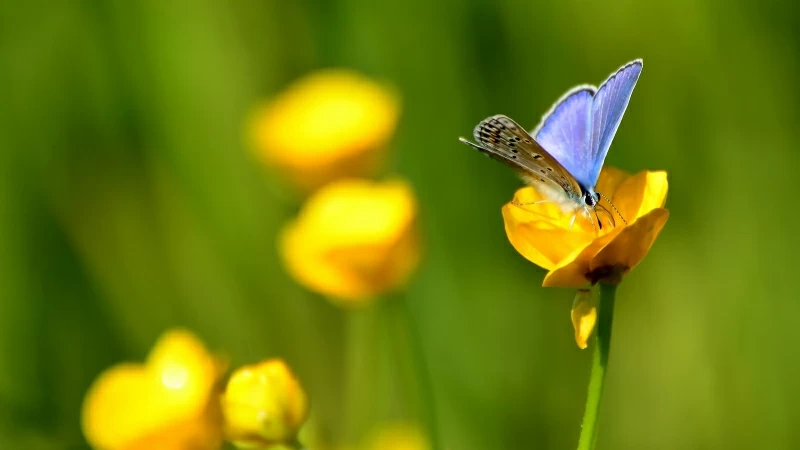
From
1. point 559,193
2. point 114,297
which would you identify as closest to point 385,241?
point 559,193

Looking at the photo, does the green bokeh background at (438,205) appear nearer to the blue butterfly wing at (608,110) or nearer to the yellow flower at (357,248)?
the yellow flower at (357,248)

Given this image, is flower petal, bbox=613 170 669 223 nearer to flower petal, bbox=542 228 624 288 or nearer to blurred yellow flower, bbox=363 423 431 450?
flower petal, bbox=542 228 624 288

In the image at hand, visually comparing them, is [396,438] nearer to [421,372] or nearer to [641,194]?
[421,372]

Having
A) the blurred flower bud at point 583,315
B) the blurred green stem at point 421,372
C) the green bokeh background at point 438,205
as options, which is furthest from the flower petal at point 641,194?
the green bokeh background at point 438,205

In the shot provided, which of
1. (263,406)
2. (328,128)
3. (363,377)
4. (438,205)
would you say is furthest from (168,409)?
(438,205)

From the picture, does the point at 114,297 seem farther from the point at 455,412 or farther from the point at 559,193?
the point at 559,193

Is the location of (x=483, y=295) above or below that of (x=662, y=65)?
below
